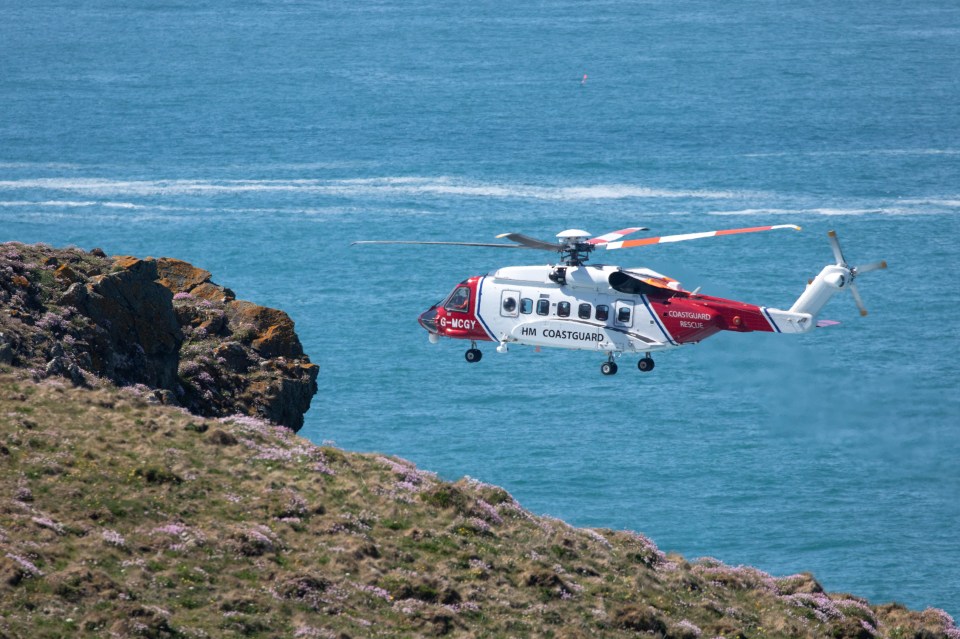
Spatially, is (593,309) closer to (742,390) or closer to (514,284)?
(514,284)

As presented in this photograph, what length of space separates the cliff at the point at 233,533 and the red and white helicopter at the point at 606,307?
8.52 metres

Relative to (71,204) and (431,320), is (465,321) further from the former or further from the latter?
(71,204)


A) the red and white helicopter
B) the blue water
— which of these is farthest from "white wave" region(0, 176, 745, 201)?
the red and white helicopter

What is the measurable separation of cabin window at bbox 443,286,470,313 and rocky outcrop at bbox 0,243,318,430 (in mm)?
8798

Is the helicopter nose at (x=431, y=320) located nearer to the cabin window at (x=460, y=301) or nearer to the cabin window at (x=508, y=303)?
the cabin window at (x=460, y=301)

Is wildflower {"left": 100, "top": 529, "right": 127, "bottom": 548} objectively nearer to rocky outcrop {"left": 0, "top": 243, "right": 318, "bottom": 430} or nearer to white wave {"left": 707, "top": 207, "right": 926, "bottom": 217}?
rocky outcrop {"left": 0, "top": 243, "right": 318, "bottom": 430}

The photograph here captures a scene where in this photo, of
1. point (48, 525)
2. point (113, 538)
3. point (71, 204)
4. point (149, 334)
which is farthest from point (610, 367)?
point (71, 204)

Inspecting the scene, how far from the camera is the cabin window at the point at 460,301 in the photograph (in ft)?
220

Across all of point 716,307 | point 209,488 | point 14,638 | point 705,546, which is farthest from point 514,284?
point 705,546

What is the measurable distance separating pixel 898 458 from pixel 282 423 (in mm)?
89956

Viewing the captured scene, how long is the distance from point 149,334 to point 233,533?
18961mm

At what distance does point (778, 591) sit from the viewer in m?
60.1

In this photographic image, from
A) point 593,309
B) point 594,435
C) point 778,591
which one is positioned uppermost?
point 594,435

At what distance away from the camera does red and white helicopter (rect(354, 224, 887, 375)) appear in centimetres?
6188
